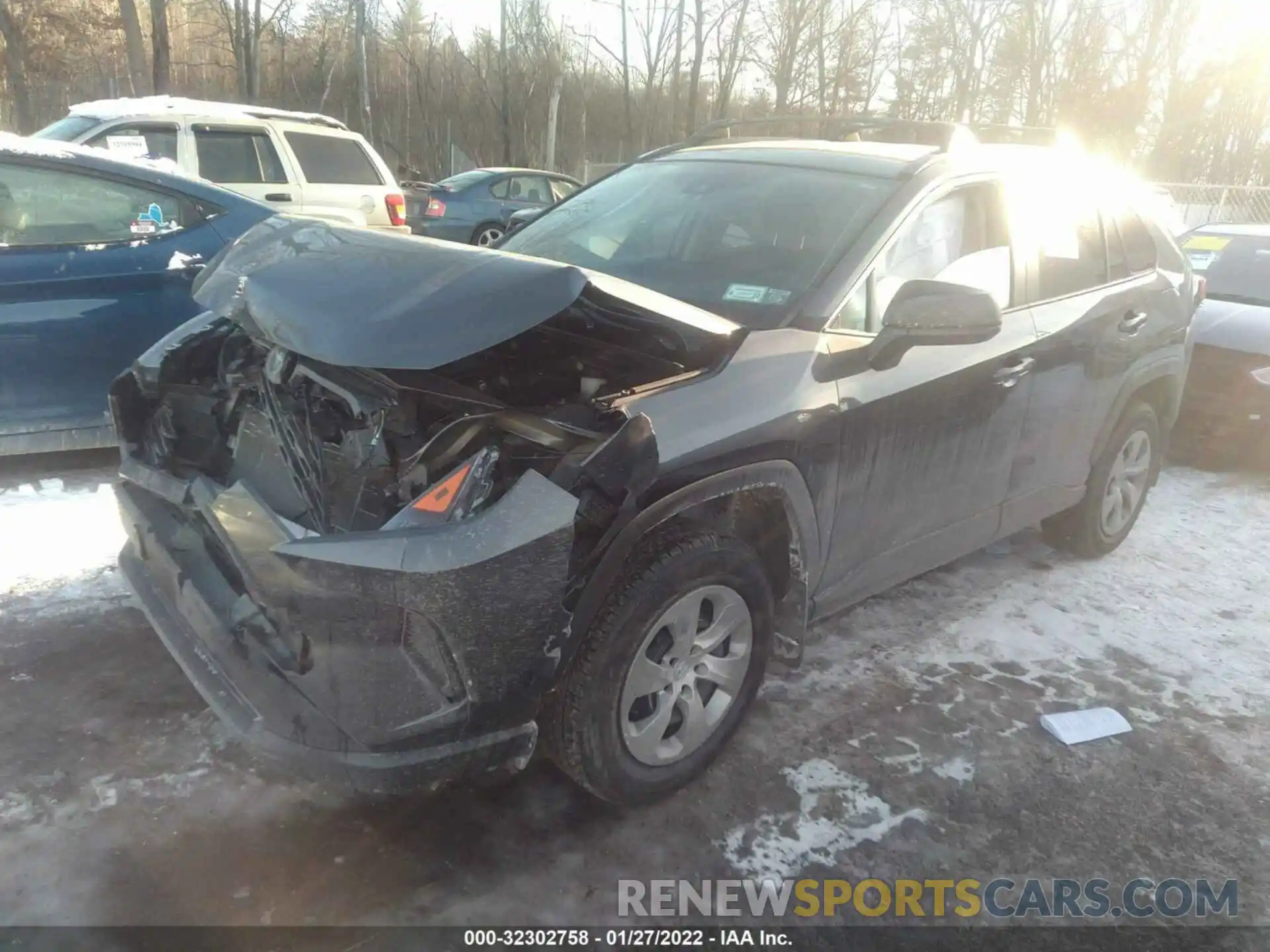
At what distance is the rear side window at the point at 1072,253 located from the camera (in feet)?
12.3

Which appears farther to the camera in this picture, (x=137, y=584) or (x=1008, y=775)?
(x=1008, y=775)

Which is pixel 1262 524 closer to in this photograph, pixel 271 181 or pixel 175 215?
pixel 175 215

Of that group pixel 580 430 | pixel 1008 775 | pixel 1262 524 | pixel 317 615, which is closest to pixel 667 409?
pixel 580 430

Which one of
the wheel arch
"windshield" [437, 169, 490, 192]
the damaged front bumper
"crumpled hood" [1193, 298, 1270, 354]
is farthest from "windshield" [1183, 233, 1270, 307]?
"windshield" [437, 169, 490, 192]

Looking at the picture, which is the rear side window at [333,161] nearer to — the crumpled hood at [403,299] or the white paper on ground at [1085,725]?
the crumpled hood at [403,299]

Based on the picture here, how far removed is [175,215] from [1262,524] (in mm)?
6269

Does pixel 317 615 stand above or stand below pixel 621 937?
above

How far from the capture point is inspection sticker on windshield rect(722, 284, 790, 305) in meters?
2.98

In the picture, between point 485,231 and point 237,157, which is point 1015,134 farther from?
point 485,231

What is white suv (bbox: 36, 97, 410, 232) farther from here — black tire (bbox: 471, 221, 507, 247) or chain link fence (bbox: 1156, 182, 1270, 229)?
chain link fence (bbox: 1156, 182, 1270, 229)

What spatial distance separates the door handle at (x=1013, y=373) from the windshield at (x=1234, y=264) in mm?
4058

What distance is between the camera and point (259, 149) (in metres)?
8.87

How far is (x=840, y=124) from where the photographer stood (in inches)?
169
